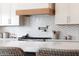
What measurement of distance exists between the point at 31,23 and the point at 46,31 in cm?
55

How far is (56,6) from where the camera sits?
470 cm

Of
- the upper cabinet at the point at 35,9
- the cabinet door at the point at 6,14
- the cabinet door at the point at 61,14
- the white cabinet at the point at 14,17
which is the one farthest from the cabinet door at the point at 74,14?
the cabinet door at the point at 6,14

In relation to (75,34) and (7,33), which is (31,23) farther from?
(75,34)

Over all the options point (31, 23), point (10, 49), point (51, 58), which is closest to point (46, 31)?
point (31, 23)

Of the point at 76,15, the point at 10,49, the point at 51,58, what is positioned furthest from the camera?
the point at 76,15

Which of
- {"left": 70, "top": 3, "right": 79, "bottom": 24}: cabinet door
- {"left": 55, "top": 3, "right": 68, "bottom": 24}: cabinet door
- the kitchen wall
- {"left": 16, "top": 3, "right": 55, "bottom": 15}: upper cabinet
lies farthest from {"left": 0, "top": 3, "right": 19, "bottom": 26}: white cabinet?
{"left": 70, "top": 3, "right": 79, "bottom": 24}: cabinet door

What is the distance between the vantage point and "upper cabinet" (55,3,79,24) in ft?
15.0

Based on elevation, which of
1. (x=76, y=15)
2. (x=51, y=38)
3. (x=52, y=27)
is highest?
(x=76, y=15)

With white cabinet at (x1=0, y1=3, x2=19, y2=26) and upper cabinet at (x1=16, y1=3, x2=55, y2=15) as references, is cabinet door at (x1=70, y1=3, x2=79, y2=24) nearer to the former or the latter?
upper cabinet at (x1=16, y1=3, x2=55, y2=15)

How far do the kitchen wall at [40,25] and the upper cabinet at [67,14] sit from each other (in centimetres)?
33

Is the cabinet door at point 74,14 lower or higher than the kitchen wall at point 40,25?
higher

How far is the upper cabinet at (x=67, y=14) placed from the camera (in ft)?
15.0

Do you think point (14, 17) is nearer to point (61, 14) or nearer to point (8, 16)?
point (8, 16)

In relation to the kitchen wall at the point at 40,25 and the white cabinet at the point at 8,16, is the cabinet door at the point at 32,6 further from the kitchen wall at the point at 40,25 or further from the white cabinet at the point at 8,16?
the kitchen wall at the point at 40,25
